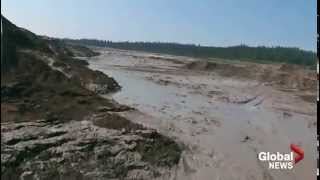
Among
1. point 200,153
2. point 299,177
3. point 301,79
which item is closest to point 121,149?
point 200,153

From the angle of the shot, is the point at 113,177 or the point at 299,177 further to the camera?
the point at 299,177

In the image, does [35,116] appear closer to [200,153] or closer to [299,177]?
[200,153]

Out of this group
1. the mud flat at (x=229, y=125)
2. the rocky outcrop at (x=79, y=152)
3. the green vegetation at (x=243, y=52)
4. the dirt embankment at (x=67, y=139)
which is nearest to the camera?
the rocky outcrop at (x=79, y=152)

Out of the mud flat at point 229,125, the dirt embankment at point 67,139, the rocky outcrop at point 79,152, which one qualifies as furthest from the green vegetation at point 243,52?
the rocky outcrop at point 79,152

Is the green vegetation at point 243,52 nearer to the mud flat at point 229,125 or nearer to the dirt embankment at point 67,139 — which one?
the mud flat at point 229,125

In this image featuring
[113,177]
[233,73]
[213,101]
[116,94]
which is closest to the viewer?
[113,177]

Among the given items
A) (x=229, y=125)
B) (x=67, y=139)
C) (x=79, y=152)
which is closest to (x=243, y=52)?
(x=229, y=125)

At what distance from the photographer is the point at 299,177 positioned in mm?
8734

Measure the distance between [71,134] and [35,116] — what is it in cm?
128

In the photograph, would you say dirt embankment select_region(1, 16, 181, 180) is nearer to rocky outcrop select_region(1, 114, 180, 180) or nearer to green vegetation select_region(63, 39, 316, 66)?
rocky outcrop select_region(1, 114, 180, 180)

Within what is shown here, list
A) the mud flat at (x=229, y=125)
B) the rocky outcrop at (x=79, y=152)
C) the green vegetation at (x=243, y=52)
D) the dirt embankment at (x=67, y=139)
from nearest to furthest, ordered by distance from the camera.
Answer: the rocky outcrop at (x=79, y=152), the dirt embankment at (x=67, y=139), the mud flat at (x=229, y=125), the green vegetation at (x=243, y=52)

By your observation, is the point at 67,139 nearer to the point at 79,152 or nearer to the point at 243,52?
the point at 79,152

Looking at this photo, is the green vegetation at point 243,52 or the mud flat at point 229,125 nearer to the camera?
the mud flat at point 229,125

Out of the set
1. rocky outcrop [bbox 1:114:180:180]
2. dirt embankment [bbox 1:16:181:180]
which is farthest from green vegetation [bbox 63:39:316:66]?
rocky outcrop [bbox 1:114:180:180]
